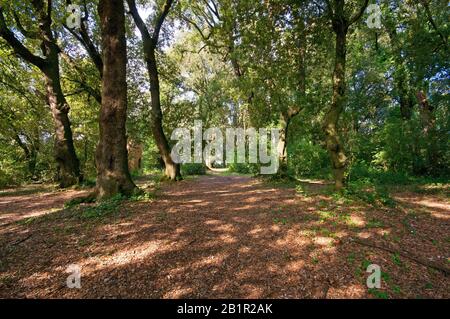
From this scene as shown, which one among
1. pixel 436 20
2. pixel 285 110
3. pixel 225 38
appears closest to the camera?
pixel 436 20

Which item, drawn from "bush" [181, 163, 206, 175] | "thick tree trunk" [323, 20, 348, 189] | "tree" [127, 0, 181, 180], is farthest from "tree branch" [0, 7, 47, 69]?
"bush" [181, 163, 206, 175]

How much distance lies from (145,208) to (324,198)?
4.73m

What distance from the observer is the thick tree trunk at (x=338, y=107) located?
263 inches

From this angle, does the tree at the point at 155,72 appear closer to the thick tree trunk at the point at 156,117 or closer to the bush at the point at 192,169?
the thick tree trunk at the point at 156,117

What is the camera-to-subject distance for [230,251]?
3668mm

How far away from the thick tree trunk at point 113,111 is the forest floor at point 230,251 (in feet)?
3.87

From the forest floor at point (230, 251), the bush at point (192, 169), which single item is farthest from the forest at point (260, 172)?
the bush at point (192, 169)

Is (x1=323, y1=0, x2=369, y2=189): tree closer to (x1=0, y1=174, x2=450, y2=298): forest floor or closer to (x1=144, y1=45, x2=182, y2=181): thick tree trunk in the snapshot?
(x1=0, y1=174, x2=450, y2=298): forest floor

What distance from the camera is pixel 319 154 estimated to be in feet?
48.8

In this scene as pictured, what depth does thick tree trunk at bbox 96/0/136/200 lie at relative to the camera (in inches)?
266

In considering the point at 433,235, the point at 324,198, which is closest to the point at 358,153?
the point at 324,198

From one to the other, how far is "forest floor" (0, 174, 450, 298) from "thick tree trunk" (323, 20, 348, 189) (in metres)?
1.26

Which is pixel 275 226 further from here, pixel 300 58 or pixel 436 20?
pixel 436 20

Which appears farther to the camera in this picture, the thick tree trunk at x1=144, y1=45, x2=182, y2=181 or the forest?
the thick tree trunk at x1=144, y1=45, x2=182, y2=181
